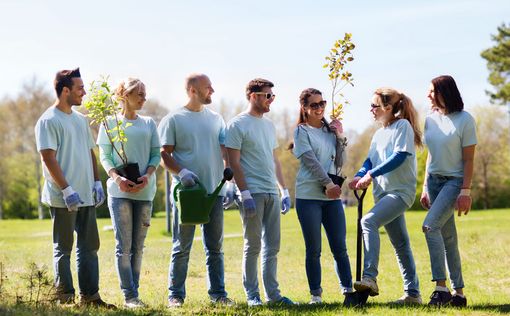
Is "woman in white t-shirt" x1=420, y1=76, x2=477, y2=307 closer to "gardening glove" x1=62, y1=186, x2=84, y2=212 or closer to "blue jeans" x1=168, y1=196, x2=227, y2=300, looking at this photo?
"blue jeans" x1=168, y1=196, x2=227, y2=300

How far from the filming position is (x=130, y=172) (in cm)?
723

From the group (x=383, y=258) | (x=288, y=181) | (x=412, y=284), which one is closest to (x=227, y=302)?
(x=412, y=284)

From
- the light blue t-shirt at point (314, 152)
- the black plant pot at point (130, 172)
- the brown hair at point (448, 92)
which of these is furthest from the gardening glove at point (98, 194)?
the brown hair at point (448, 92)

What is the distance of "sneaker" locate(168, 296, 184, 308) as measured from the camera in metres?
7.28

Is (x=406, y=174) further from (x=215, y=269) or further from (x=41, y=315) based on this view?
(x=41, y=315)

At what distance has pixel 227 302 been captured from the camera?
735 centimetres

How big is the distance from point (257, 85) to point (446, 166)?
1942 millimetres

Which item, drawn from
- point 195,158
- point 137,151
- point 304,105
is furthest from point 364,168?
point 137,151

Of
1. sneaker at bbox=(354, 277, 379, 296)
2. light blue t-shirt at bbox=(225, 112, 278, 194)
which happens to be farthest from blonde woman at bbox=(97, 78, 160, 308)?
sneaker at bbox=(354, 277, 379, 296)

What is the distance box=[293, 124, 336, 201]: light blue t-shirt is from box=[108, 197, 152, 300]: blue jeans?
151cm

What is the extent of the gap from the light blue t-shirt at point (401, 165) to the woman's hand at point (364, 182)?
215 millimetres

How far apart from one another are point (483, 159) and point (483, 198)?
274 cm

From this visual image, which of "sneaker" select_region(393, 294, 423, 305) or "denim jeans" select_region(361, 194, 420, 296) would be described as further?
"sneaker" select_region(393, 294, 423, 305)

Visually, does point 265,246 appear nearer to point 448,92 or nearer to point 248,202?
point 248,202
